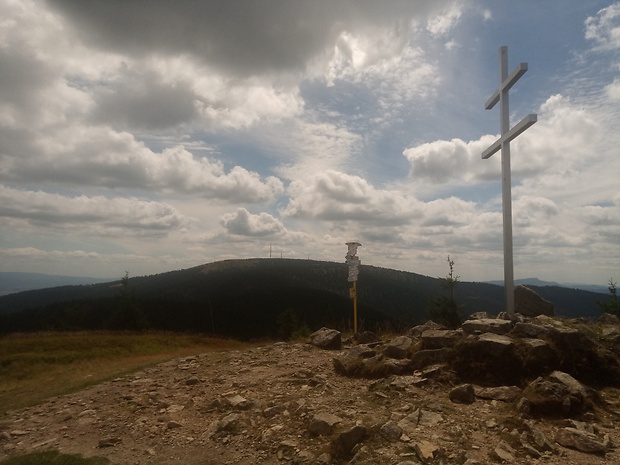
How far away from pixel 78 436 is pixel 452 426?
8317 mm

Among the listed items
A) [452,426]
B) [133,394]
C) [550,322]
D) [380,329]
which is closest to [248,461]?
[452,426]

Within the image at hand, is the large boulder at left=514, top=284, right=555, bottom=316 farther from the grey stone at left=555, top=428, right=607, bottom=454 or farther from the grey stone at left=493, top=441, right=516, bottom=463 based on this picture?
the grey stone at left=493, top=441, right=516, bottom=463

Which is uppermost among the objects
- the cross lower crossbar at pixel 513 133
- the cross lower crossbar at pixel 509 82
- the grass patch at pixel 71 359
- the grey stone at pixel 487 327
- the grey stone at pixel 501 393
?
the cross lower crossbar at pixel 509 82

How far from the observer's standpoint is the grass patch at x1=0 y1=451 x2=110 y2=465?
26.2 ft

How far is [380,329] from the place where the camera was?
19344 millimetres

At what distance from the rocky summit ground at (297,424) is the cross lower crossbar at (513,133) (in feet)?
29.4

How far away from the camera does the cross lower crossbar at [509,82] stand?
14.0 m

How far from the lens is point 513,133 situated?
1430 centimetres

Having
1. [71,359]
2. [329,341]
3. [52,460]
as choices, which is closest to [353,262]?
[329,341]

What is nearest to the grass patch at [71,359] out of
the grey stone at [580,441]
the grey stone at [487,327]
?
the grey stone at [487,327]

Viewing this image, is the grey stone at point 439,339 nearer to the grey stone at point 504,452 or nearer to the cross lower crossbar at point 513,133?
the grey stone at point 504,452

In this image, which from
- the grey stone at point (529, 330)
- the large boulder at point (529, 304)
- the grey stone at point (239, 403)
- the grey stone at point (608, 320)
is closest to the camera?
the grey stone at point (239, 403)

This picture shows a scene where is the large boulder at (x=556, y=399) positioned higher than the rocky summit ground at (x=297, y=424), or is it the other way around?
the large boulder at (x=556, y=399)

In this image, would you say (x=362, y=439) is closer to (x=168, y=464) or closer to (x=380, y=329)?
(x=168, y=464)
